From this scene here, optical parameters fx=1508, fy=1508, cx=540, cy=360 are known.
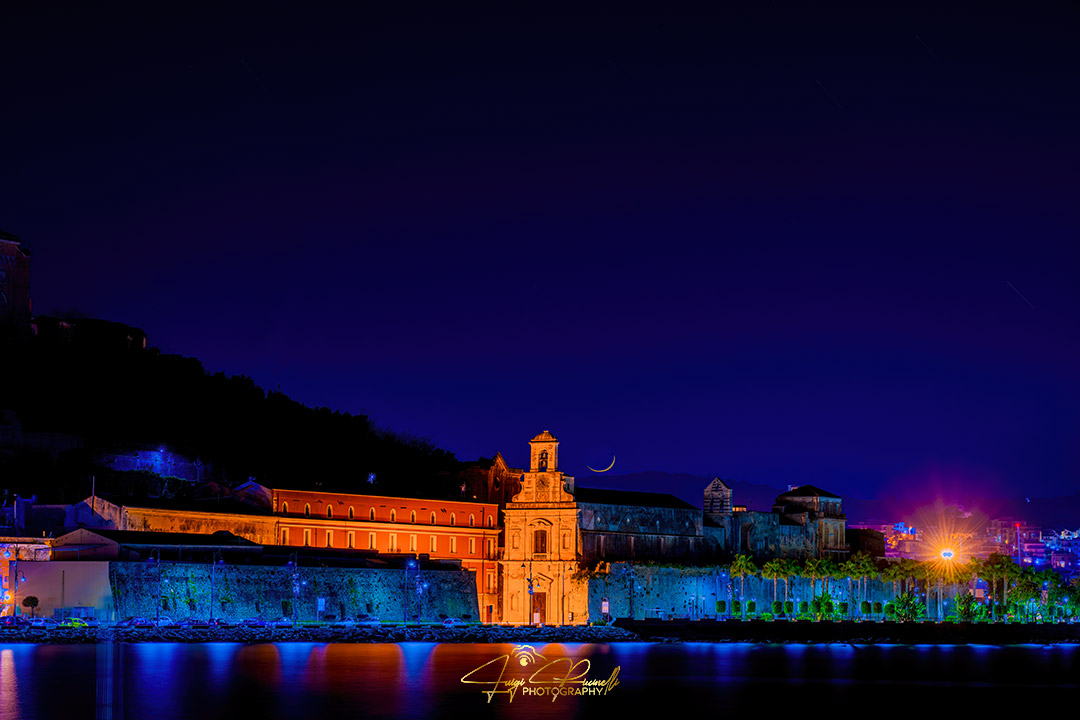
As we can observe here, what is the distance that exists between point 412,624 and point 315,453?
27.5m

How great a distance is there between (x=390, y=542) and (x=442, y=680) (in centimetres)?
3407

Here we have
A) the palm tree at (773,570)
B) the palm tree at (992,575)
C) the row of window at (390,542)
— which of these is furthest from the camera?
the palm tree at (992,575)

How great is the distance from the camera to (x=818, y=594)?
89.2 m

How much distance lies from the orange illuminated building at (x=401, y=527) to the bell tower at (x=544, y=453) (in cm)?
812

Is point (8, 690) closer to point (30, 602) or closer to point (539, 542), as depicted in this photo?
point (30, 602)

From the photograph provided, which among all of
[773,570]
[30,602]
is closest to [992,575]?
[773,570]

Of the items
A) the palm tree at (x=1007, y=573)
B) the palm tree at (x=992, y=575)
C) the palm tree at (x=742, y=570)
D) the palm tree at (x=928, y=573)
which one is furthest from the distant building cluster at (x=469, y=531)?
the palm tree at (x=1007, y=573)

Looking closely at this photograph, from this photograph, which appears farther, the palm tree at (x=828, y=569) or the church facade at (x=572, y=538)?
the palm tree at (x=828, y=569)

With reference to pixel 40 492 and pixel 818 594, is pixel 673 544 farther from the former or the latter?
pixel 40 492

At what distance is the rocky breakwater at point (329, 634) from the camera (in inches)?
2443

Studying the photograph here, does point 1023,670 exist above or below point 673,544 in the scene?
below

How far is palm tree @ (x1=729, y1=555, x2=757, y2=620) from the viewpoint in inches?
3329

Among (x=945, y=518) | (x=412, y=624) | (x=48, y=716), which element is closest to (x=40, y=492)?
(x=412, y=624)

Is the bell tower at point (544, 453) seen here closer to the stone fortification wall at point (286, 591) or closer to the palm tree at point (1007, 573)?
the stone fortification wall at point (286, 591)
